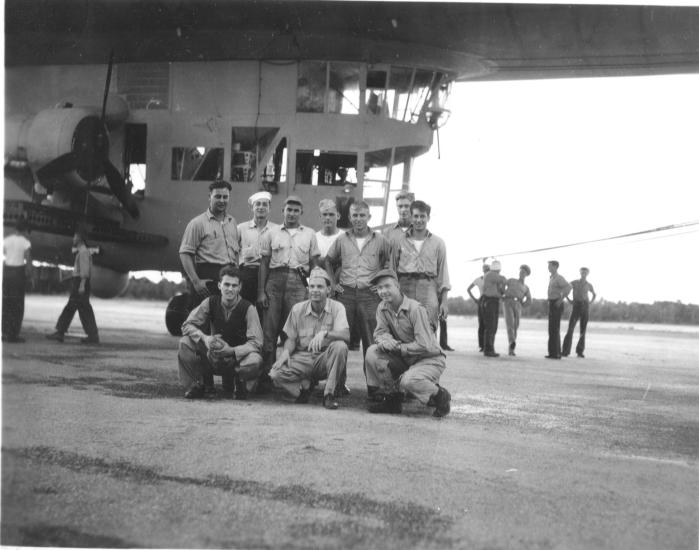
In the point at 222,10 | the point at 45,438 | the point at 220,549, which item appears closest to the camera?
the point at 220,549

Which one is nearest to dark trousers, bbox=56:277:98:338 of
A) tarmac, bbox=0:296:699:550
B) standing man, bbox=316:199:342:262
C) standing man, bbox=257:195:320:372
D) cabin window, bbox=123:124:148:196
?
tarmac, bbox=0:296:699:550

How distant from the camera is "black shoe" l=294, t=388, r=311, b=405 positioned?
5520 mm

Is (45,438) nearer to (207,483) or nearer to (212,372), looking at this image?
(207,483)

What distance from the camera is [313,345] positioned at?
18.0 feet

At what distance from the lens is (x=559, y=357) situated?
10.5 metres

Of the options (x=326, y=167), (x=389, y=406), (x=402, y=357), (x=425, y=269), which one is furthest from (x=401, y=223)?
(x=326, y=167)

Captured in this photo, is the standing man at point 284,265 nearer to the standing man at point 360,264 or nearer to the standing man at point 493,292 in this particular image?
the standing man at point 360,264

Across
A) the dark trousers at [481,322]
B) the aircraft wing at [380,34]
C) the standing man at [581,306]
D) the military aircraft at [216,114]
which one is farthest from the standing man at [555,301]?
the aircraft wing at [380,34]

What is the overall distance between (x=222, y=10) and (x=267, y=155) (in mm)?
2670

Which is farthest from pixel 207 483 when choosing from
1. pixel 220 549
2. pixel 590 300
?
pixel 590 300

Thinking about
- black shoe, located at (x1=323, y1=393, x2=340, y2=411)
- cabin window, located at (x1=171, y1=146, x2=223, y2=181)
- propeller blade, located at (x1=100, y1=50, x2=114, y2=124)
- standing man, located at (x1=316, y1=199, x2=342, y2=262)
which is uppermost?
propeller blade, located at (x1=100, y1=50, x2=114, y2=124)

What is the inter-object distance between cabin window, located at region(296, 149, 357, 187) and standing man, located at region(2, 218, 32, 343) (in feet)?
14.6

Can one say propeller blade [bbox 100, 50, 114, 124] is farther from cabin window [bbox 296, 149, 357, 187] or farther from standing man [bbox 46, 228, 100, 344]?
cabin window [bbox 296, 149, 357, 187]

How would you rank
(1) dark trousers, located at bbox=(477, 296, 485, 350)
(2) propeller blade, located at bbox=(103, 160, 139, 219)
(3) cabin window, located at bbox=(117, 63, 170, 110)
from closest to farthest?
(3) cabin window, located at bbox=(117, 63, 170, 110), (2) propeller blade, located at bbox=(103, 160, 139, 219), (1) dark trousers, located at bbox=(477, 296, 485, 350)
